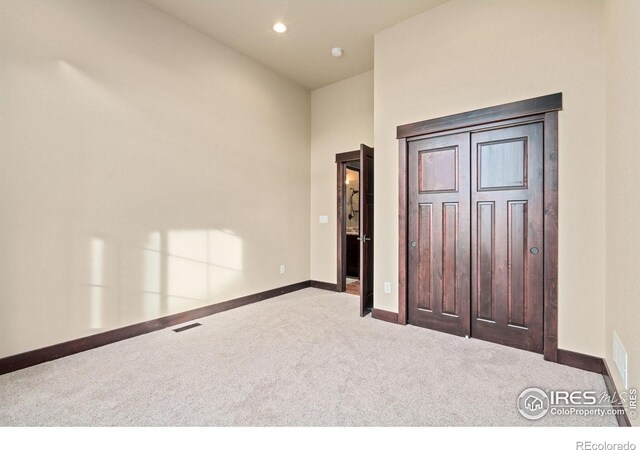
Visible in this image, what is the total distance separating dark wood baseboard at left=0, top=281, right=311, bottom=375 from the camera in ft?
7.91

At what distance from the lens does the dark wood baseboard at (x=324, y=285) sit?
5.04 metres

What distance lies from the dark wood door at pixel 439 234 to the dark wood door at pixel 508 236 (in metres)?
0.10

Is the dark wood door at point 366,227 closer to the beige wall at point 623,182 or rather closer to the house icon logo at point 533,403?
the house icon logo at point 533,403

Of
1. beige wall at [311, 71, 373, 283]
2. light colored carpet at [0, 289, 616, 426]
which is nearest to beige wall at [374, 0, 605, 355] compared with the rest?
light colored carpet at [0, 289, 616, 426]

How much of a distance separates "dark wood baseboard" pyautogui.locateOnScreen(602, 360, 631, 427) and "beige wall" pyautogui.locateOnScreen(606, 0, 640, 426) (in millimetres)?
71

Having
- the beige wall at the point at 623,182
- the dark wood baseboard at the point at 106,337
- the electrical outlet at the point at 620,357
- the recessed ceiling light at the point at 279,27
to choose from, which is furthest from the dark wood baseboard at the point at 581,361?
the recessed ceiling light at the point at 279,27

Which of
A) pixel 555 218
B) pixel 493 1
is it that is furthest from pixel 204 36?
pixel 555 218

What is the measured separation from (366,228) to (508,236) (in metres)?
1.75

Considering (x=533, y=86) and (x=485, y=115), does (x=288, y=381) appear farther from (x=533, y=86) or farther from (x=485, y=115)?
(x=533, y=86)

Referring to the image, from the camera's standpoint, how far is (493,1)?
9.48 ft

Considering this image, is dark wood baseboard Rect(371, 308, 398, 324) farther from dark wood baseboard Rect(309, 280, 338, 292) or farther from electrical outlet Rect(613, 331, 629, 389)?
electrical outlet Rect(613, 331, 629, 389)

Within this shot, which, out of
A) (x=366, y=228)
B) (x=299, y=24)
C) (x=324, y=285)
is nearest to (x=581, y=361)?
(x=366, y=228)

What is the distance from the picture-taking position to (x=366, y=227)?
420 centimetres
